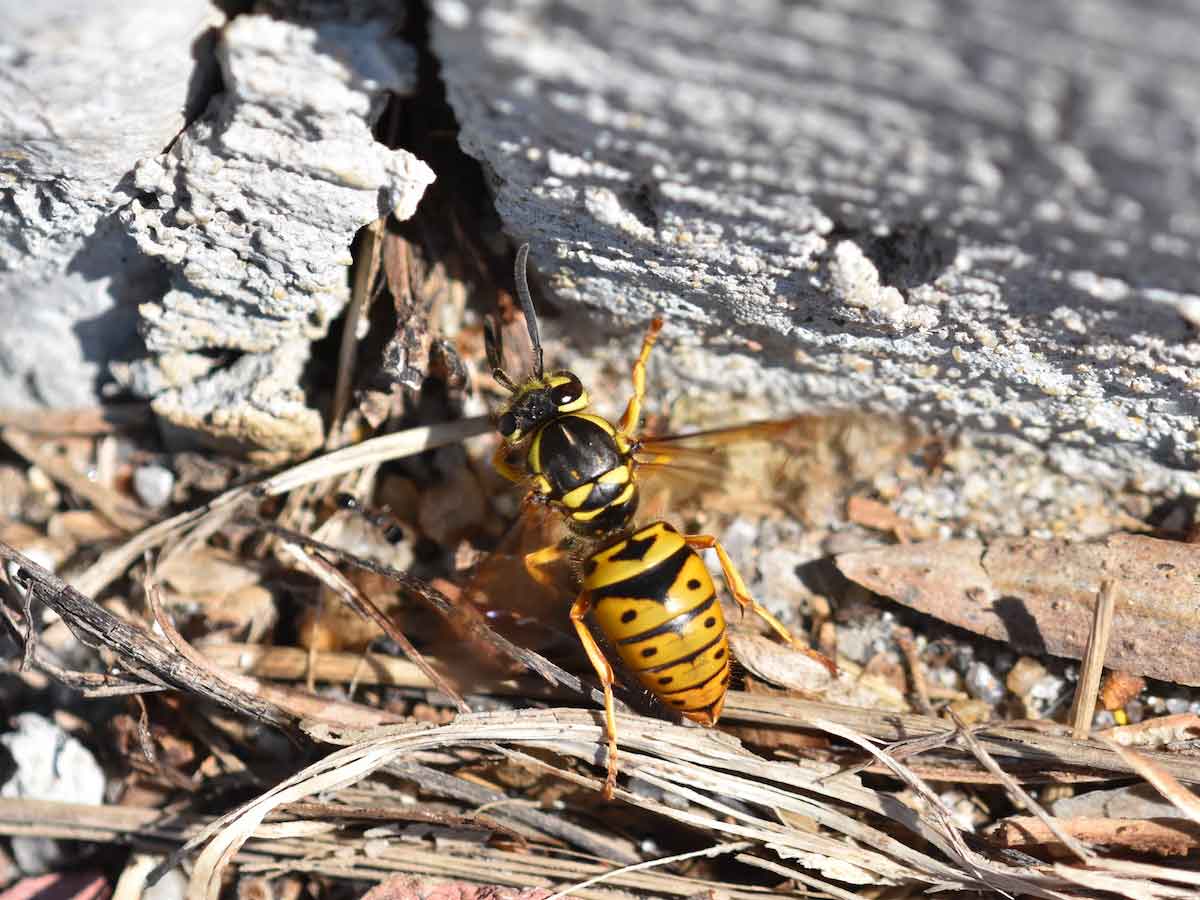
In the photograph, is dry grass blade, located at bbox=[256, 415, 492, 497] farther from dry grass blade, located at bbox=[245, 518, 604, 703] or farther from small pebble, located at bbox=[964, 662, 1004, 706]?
small pebble, located at bbox=[964, 662, 1004, 706]

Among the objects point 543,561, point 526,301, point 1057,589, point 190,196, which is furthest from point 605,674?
point 190,196

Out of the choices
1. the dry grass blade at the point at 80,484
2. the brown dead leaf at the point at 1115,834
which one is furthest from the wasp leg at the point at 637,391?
the dry grass blade at the point at 80,484

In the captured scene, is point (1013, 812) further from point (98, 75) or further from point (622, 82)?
point (98, 75)

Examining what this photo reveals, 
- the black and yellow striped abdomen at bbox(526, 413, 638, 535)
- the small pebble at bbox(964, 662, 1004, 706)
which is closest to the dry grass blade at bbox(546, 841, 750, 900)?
the small pebble at bbox(964, 662, 1004, 706)

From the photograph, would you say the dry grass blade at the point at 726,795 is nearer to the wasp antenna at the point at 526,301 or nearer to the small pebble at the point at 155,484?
the wasp antenna at the point at 526,301

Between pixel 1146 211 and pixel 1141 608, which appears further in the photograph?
pixel 1141 608

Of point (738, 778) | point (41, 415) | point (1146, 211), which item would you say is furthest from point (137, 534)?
point (1146, 211)
